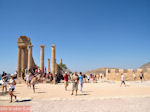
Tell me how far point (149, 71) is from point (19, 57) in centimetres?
2638

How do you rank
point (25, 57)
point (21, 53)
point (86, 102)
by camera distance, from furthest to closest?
point (25, 57)
point (21, 53)
point (86, 102)

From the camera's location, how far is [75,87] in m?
9.43

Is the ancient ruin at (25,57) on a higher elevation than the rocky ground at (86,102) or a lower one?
higher

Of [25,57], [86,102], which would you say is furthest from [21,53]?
[86,102]

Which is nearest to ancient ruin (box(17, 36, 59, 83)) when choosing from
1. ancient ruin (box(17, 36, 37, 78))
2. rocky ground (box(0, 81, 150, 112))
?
ancient ruin (box(17, 36, 37, 78))

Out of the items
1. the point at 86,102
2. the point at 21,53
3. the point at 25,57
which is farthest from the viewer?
the point at 25,57

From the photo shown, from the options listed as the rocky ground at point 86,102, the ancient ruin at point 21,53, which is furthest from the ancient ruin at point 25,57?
the rocky ground at point 86,102

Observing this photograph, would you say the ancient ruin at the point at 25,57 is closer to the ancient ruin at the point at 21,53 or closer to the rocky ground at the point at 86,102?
the ancient ruin at the point at 21,53

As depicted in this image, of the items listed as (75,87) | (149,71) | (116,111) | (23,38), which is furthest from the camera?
(23,38)

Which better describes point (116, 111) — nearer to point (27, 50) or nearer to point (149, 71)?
point (149, 71)

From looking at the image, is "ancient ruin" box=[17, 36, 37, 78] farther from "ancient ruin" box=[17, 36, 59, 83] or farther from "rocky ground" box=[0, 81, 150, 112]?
"rocky ground" box=[0, 81, 150, 112]

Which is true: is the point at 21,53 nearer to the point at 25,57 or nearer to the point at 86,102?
the point at 25,57

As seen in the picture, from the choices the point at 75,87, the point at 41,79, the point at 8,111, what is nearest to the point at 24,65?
the point at 41,79

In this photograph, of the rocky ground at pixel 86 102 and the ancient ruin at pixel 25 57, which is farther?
the ancient ruin at pixel 25 57
